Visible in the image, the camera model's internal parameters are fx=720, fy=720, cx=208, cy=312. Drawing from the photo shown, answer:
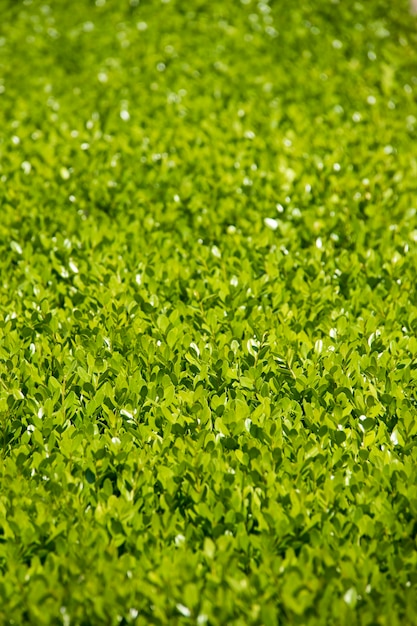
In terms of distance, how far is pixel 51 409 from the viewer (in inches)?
136

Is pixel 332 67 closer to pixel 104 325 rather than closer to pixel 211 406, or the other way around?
pixel 104 325

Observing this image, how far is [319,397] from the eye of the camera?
3518mm

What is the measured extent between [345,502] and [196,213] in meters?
3.23

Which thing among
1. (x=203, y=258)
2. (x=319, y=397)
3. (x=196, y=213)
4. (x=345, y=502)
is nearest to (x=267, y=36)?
(x=196, y=213)

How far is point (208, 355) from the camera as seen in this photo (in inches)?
151

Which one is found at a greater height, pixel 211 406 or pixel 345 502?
pixel 345 502

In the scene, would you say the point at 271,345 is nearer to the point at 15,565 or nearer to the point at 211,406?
the point at 211,406

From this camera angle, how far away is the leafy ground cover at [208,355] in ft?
8.72

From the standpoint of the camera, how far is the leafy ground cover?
8.72ft

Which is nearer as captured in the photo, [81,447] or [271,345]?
[81,447]

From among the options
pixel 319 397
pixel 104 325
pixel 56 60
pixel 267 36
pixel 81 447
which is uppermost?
pixel 319 397

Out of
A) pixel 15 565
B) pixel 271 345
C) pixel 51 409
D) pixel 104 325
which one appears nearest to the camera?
pixel 15 565

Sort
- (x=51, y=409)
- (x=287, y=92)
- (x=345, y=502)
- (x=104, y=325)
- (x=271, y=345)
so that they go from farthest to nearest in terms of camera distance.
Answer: (x=287, y=92), (x=104, y=325), (x=271, y=345), (x=51, y=409), (x=345, y=502)

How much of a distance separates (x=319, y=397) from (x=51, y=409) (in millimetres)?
1296
